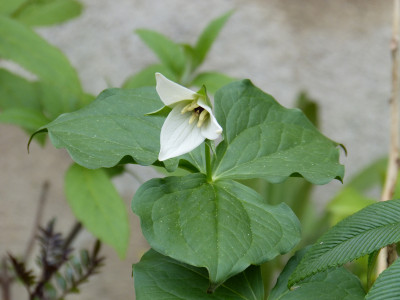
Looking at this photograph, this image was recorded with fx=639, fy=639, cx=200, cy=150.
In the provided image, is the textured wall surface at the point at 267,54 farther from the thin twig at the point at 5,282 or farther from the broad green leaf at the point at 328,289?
the broad green leaf at the point at 328,289

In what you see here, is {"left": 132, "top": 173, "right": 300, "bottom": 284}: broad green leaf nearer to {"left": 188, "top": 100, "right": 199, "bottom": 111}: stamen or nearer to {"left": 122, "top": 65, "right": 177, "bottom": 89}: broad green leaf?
{"left": 188, "top": 100, "right": 199, "bottom": 111}: stamen

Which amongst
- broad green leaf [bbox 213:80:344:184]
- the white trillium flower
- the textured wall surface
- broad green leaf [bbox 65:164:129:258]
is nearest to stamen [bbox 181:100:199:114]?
the white trillium flower

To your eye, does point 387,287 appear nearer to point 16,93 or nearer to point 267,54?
point 16,93

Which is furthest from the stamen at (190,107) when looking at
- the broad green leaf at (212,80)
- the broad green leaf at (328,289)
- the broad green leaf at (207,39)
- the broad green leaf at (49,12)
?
the broad green leaf at (49,12)

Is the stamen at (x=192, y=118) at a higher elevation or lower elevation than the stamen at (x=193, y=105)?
lower

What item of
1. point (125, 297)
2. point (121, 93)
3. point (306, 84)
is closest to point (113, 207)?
point (121, 93)

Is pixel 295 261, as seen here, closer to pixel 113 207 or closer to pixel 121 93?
pixel 121 93
